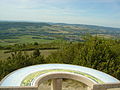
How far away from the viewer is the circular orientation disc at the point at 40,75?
398 inches

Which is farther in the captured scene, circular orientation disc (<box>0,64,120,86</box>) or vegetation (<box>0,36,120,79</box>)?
vegetation (<box>0,36,120,79</box>)

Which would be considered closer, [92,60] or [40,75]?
[40,75]

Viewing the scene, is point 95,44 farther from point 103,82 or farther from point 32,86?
point 32,86

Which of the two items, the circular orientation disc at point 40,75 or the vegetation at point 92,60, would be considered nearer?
the circular orientation disc at point 40,75

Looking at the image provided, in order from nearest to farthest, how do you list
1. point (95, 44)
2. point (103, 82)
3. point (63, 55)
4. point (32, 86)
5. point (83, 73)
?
point (32, 86)
point (103, 82)
point (83, 73)
point (95, 44)
point (63, 55)

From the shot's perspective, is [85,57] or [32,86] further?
[85,57]

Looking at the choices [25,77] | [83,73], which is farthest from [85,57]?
[25,77]

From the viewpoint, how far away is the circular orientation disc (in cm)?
1011

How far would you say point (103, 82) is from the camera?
35.6 ft

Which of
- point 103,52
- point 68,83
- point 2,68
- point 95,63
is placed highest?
point 103,52

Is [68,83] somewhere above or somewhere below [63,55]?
below

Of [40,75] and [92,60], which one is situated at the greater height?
[40,75]

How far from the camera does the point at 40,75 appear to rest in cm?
1154

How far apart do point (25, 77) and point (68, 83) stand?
9.07 metres
